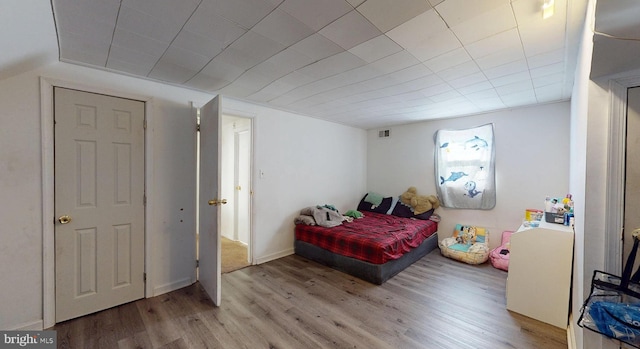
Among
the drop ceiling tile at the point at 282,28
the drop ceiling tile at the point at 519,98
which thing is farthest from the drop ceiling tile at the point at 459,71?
the drop ceiling tile at the point at 282,28

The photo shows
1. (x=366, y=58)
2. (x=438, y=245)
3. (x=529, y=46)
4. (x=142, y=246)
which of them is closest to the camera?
(x=529, y=46)

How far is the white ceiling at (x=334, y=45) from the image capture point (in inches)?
54.7

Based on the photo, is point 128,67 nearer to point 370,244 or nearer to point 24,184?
point 24,184

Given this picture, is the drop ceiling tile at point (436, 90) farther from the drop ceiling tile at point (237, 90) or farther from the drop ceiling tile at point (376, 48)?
the drop ceiling tile at point (237, 90)

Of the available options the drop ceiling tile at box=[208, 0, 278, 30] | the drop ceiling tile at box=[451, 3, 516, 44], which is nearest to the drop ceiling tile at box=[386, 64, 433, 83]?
the drop ceiling tile at box=[451, 3, 516, 44]

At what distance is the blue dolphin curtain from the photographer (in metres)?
3.65

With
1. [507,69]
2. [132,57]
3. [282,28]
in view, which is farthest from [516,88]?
[132,57]

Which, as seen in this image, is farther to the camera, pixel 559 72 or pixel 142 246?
pixel 142 246

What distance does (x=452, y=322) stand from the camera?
2082mm

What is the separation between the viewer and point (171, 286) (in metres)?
2.59

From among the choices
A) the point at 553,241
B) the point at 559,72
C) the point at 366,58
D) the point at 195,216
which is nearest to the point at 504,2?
the point at 366,58

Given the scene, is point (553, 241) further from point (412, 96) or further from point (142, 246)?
point (142, 246)

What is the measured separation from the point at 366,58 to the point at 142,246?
281 centimetres

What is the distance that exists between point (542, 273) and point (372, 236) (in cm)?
165
